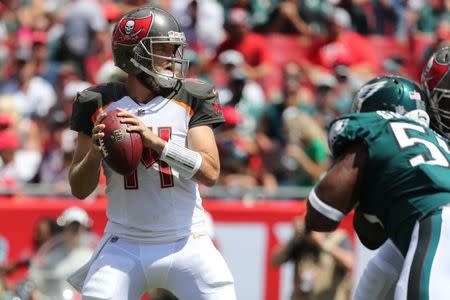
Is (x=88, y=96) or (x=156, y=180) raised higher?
(x=88, y=96)

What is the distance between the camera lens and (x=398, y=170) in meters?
4.94

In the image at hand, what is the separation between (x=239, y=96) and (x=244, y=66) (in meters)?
0.83

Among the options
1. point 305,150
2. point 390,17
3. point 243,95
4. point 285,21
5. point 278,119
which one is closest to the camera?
point 305,150

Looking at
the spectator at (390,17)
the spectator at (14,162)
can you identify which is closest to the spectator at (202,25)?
the spectator at (390,17)

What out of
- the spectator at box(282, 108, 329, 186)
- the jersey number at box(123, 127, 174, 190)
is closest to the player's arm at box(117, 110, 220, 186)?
the jersey number at box(123, 127, 174, 190)

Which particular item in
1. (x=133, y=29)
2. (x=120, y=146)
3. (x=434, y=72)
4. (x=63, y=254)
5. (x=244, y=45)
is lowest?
(x=63, y=254)

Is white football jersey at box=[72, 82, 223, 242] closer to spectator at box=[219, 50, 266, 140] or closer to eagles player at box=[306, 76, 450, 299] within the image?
eagles player at box=[306, 76, 450, 299]

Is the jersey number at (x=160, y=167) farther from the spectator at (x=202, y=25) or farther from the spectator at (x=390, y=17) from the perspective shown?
the spectator at (x=390, y=17)

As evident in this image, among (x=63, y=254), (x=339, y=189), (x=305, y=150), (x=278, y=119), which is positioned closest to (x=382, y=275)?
(x=339, y=189)

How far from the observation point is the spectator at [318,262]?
367 inches

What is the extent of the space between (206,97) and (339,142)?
2.75 feet

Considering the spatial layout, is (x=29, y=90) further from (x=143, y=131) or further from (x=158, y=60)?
(x=143, y=131)

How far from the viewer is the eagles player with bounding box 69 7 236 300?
5395mm

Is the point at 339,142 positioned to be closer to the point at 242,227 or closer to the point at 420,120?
the point at 420,120
